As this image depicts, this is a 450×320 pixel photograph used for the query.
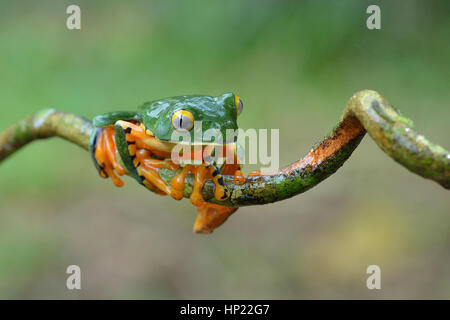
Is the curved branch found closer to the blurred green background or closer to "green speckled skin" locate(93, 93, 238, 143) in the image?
Answer: "green speckled skin" locate(93, 93, 238, 143)

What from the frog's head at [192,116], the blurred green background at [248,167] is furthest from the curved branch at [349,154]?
the blurred green background at [248,167]

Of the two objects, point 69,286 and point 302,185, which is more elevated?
point 302,185

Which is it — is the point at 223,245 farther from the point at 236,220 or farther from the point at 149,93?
the point at 149,93

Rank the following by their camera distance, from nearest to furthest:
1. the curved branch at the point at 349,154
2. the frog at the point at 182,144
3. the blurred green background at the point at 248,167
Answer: the curved branch at the point at 349,154, the frog at the point at 182,144, the blurred green background at the point at 248,167

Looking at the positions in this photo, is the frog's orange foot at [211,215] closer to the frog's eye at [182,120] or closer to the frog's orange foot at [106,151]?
the frog's eye at [182,120]

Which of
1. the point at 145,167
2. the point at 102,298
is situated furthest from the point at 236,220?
the point at 145,167
